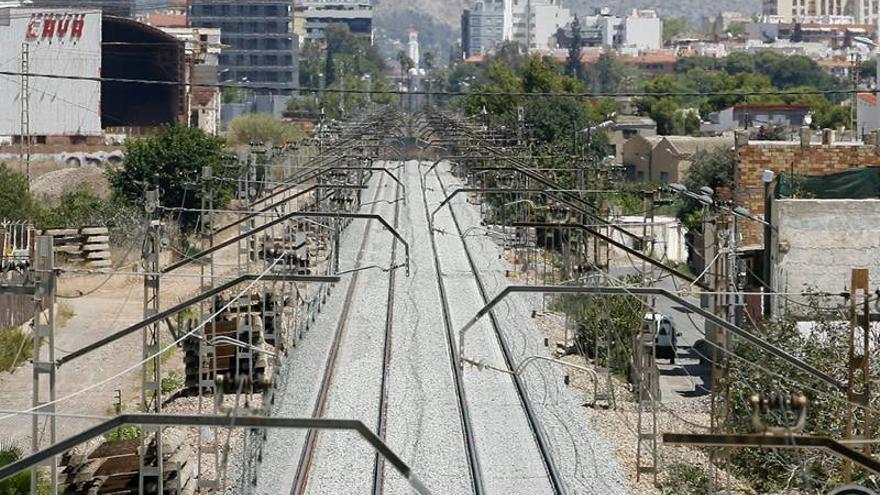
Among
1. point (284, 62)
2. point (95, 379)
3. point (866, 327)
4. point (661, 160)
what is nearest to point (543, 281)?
point (95, 379)

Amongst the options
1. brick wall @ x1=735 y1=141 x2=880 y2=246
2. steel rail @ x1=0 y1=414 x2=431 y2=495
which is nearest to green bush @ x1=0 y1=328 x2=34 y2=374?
brick wall @ x1=735 y1=141 x2=880 y2=246

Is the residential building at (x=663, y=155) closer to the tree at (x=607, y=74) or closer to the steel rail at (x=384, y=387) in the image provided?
the steel rail at (x=384, y=387)

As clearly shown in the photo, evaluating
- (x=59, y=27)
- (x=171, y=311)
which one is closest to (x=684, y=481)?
(x=171, y=311)

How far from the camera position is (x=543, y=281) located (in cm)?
3177

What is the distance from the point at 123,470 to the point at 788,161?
66.3ft

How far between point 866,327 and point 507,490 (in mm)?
4703

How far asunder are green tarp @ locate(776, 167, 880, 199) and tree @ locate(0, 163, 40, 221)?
1809 centimetres

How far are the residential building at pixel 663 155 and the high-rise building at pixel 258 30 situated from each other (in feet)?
235

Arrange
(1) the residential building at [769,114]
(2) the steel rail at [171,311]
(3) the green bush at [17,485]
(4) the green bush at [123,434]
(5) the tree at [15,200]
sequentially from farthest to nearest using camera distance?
(1) the residential building at [769,114] < (5) the tree at [15,200] < (4) the green bush at [123,434] < (3) the green bush at [17,485] < (2) the steel rail at [171,311]

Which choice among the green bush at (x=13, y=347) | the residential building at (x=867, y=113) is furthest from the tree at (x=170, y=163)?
the residential building at (x=867, y=113)

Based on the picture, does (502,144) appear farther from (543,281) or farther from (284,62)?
(284,62)

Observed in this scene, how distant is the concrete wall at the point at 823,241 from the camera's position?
2572 cm

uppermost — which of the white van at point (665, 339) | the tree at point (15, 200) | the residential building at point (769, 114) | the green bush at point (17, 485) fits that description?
the residential building at point (769, 114)

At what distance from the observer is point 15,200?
40938 millimetres
